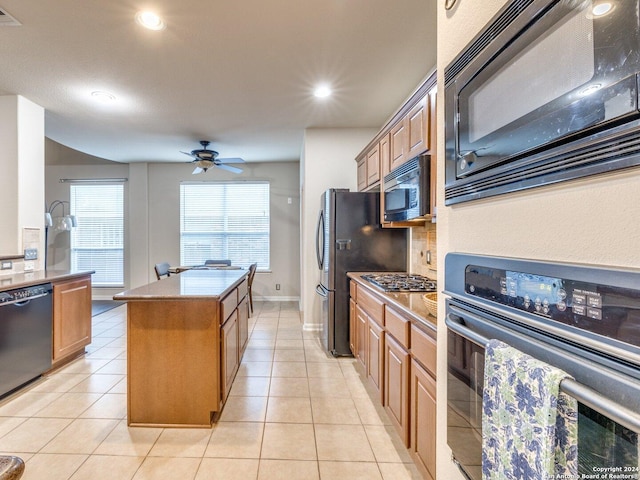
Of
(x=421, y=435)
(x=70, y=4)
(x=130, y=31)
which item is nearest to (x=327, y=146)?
(x=130, y=31)

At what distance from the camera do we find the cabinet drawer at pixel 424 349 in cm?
133

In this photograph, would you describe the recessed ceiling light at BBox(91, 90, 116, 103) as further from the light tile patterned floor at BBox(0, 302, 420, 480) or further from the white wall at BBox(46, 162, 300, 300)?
the white wall at BBox(46, 162, 300, 300)

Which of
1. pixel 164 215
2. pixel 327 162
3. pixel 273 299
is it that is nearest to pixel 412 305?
pixel 327 162

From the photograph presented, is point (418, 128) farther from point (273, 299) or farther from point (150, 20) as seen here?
point (273, 299)

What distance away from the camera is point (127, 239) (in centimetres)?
602

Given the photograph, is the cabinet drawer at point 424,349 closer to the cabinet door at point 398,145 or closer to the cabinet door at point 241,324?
the cabinet door at point 398,145

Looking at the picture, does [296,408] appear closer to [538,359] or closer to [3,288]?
[538,359]

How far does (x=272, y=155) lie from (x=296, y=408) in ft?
14.1

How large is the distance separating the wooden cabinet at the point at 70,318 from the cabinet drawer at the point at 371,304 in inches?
109

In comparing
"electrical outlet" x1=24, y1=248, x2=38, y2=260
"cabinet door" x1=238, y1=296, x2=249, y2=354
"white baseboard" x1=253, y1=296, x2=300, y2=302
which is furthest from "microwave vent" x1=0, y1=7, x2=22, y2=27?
"white baseboard" x1=253, y1=296, x2=300, y2=302

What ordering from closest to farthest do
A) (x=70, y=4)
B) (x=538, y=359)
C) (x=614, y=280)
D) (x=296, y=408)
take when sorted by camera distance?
(x=614, y=280)
(x=538, y=359)
(x=70, y=4)
(x=296, y=408)

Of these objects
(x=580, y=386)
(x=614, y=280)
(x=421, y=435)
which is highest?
(x=614, y=280)

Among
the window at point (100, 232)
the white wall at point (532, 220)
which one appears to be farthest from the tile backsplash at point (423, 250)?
the window at point (100, 232)

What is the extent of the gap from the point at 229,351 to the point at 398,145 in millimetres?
2131
